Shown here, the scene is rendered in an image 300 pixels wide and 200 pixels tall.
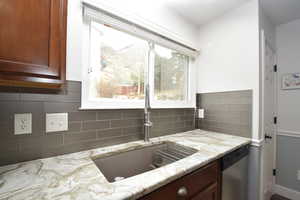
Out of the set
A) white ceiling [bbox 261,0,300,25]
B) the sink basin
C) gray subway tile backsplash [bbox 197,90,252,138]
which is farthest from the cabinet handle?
white ceiling [bbox 261,0,300,25]

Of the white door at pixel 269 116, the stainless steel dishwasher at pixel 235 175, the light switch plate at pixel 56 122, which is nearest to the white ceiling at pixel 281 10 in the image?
the white door at pixel 269 116

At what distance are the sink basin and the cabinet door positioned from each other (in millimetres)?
268

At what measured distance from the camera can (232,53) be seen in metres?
A: 1.59

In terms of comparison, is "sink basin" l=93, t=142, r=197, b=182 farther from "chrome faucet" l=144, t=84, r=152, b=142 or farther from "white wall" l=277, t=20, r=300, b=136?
"white wall" l=277, t=20, r=300, b=136

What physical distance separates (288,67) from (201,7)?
158 cm

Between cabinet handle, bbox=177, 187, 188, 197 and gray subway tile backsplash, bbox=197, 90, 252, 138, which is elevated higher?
gray subway tile backsplash, bbox=197, 90, 252, 138

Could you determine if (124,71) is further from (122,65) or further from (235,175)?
(235,175)

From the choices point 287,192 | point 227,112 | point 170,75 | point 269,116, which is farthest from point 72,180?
point 287,192

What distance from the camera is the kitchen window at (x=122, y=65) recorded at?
1.04m

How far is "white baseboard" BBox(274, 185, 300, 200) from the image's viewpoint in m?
1.78

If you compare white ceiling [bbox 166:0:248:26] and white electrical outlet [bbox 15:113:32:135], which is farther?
white ceiling [bbox 166:0:248:26]

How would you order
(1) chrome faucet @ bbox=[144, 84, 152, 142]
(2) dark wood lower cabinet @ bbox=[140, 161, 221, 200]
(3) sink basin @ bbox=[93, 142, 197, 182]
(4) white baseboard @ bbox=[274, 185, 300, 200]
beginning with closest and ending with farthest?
(2) dark wood lower cabinet @ bbox=[140, 161, 221, 200], (3) sink basin @ bbox=[93, 142, 197, 182], (1) chrome faucet @ bbox=[144, 84, 152, 142], (4) white baseboard @ bbox=[274, 185, 300, 200]

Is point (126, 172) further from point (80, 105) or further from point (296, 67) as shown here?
point (296, 67)

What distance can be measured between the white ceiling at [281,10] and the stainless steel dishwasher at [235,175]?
164cm
